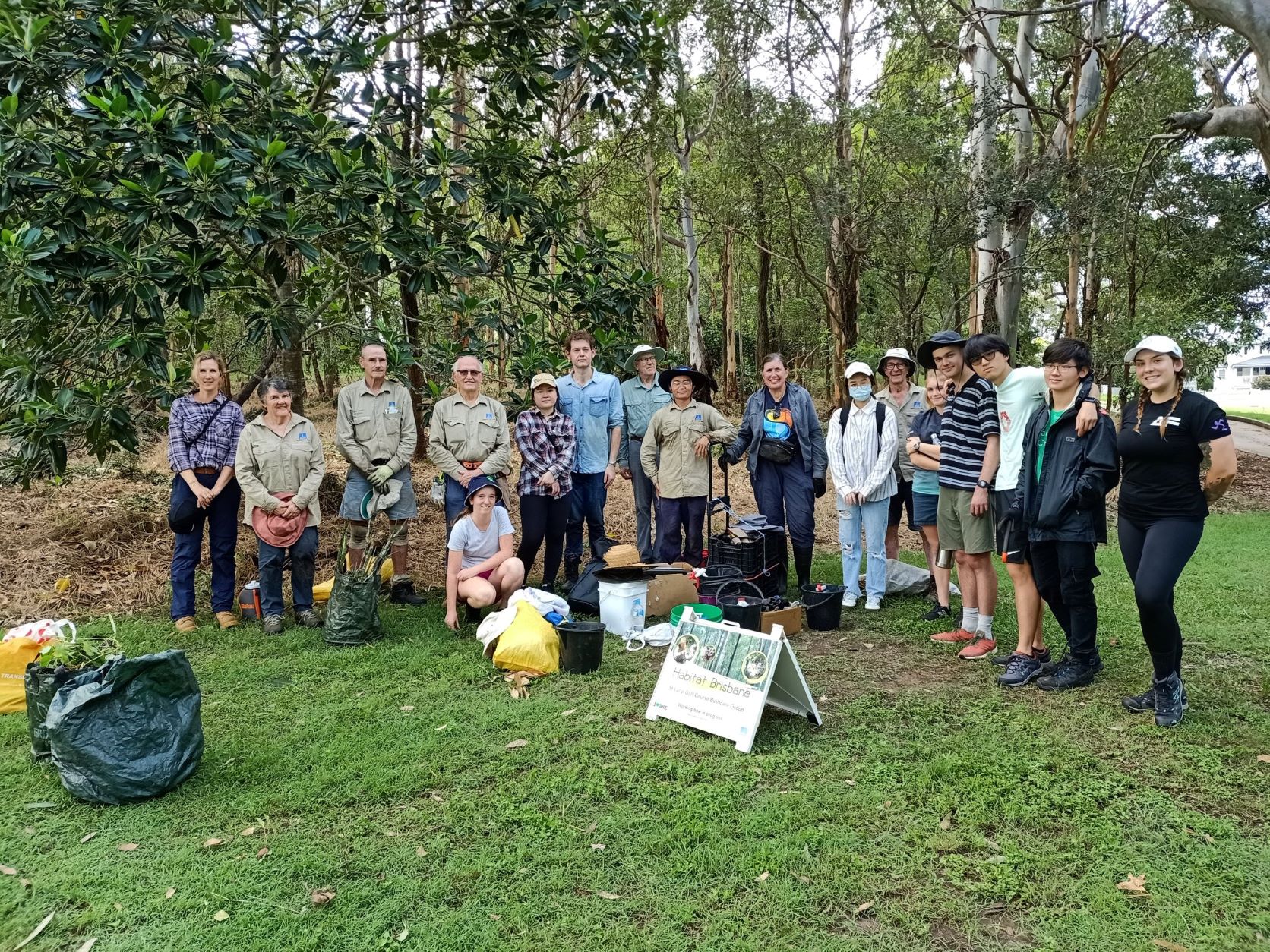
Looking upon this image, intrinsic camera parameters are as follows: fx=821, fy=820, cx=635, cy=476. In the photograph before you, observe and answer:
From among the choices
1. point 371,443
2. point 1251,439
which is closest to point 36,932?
point 371,443

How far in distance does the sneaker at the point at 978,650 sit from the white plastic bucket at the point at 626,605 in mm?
2010

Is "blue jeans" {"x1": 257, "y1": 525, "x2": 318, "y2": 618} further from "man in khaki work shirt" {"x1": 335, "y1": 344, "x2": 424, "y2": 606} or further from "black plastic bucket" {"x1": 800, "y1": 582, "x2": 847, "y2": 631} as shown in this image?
"black plastic bucket" {"x1": 800, "y1": 582, "x2": 847, "y2": 631}

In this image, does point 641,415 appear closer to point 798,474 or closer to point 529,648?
point 798,474

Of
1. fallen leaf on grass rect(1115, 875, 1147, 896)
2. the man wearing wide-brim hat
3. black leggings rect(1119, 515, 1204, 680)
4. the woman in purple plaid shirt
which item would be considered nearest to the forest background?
the woman in purple plaid shirt

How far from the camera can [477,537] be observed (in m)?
5.57

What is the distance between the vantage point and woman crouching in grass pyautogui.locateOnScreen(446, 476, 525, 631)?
5.50 meters

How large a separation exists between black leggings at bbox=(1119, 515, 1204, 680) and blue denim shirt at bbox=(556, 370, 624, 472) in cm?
371

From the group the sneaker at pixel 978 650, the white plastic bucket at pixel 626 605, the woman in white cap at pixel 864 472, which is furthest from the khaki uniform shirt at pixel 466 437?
the sneaker at pixel 978 650

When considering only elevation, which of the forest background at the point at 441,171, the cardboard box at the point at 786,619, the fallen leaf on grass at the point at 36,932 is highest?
the forest background at the point at 441,171

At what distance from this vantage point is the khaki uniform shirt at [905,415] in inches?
241

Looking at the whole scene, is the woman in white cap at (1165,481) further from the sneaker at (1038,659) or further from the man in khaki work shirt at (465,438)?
the man in khaki work shirt at (465,438)

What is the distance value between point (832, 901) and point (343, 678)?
3.15 metres

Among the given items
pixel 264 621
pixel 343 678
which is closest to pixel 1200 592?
pixel 343 678

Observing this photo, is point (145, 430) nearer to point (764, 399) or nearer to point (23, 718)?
point (23, 718)
